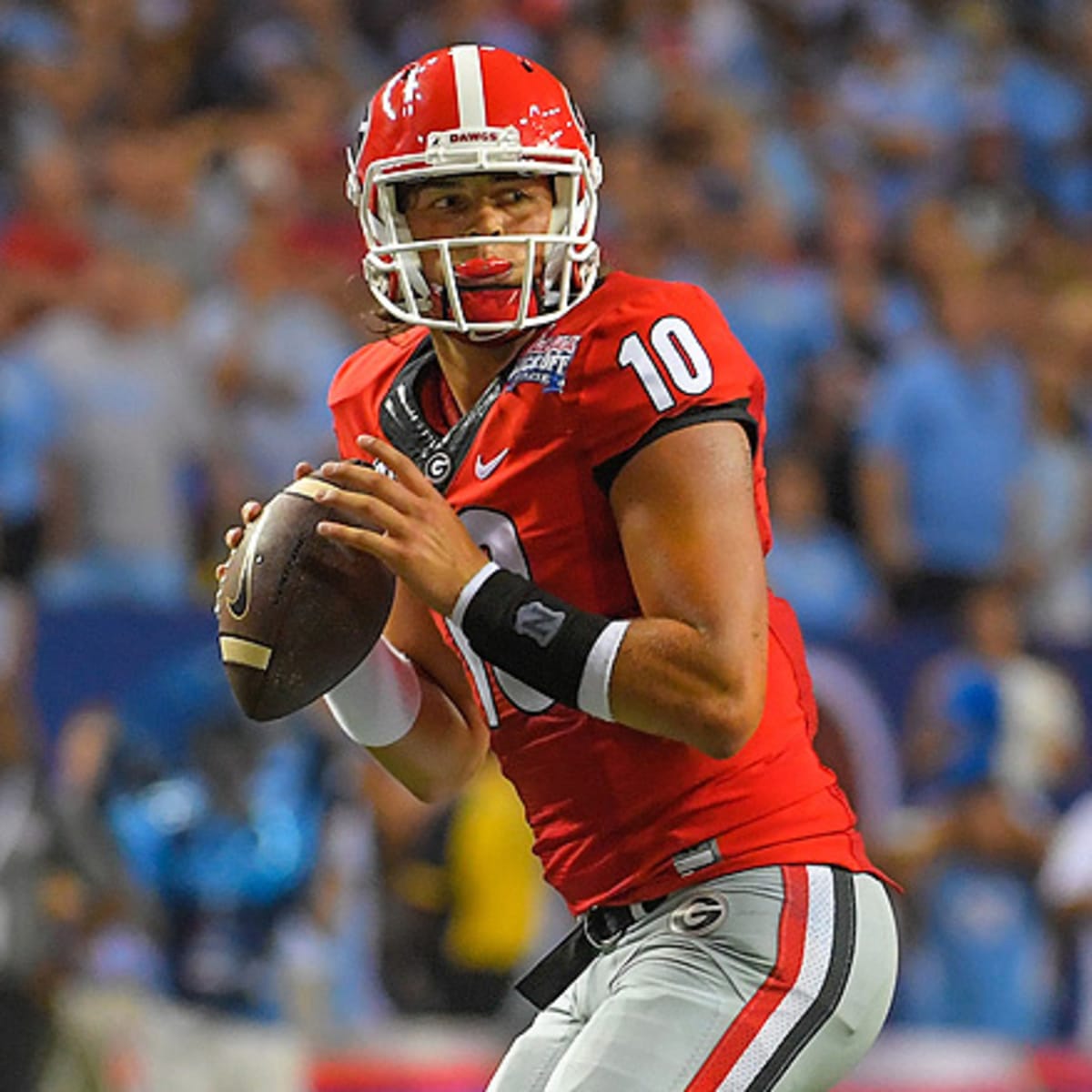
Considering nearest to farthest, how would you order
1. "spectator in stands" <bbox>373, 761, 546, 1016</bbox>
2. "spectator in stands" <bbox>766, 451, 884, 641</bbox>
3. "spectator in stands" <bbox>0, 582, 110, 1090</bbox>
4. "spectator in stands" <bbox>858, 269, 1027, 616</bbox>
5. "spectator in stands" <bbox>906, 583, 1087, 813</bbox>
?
"spectator in stands" <bbox>0, 582, 110, 1090</bbox> < "spectator in stands" <bbox>373, 761, 546, 1016</bbox> < "spectator in stands" <bbox>906, 583, 1087, 813</bbox> < "spectator in stands" <bbox>766, 451, 884, 641</bbox> < "spectator in stands" <bbox>858, 269, 1027, 616</bbox>

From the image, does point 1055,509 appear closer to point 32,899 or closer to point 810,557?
point 810,557

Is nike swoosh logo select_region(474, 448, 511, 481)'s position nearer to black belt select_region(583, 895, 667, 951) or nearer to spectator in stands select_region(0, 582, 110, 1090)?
black belt select_region(583, 895, 667, 951)

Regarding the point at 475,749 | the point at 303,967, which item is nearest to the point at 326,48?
the point at 303,967

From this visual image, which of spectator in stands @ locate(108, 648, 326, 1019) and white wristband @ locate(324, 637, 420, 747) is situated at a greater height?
white wristband @ locate(324, 637, 420, 747)

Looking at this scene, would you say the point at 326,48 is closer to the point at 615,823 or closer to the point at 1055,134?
the point at 1055,134

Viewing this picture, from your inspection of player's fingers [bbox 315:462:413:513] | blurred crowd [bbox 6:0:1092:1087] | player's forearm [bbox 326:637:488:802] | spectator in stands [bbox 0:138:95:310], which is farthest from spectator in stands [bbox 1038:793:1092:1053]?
player's fingers [bbox 315:462:413:513]

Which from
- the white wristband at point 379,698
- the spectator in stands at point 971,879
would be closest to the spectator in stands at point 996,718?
the spectator in stands at point 971,879

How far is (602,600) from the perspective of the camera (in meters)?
2.62

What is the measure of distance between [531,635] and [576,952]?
0.48m

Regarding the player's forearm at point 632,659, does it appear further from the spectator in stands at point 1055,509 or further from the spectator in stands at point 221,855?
the spectator in stands at point 1055,509

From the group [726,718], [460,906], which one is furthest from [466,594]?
[460,906]

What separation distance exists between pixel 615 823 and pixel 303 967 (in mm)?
3110

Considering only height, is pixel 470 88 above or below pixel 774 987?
above

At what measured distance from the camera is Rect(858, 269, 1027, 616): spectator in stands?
6.93 m
